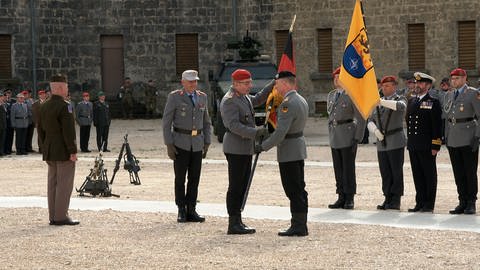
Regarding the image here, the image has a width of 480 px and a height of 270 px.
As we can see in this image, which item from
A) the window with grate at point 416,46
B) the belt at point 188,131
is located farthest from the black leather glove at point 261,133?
the window with grate at point 416,46

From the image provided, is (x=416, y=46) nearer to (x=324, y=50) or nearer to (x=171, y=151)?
(x=324, y=50)

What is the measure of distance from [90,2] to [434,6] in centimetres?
1184

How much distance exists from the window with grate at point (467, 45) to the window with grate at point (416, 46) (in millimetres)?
1204

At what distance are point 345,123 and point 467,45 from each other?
22362 mm

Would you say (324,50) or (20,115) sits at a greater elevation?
(324,50)

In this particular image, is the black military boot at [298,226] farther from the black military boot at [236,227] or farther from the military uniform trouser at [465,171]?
the military uniform trouser at [465,171]

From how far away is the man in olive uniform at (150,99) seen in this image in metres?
Answer: 39.5

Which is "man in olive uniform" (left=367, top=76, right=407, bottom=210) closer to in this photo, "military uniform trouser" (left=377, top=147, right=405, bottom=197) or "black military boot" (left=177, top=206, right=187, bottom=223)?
"military uniform trouser" (left=377, top=147, right=405, bottom=197)

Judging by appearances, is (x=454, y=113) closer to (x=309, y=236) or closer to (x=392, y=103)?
(x=392, y=103)

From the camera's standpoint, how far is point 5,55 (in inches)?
1550

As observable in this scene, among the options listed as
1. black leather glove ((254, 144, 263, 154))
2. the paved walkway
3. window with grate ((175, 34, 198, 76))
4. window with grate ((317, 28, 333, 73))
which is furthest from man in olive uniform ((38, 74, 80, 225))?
window with grate ((175, 34, 198, 76))

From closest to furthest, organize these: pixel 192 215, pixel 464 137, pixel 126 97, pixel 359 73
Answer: pixel 192 215, pixel 464 137, pixel 359 73, pixel 126 97

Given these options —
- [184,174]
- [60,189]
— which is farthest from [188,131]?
[60,189]

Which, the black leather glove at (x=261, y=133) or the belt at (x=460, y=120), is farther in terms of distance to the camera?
the belt at (x=460, y=120)
